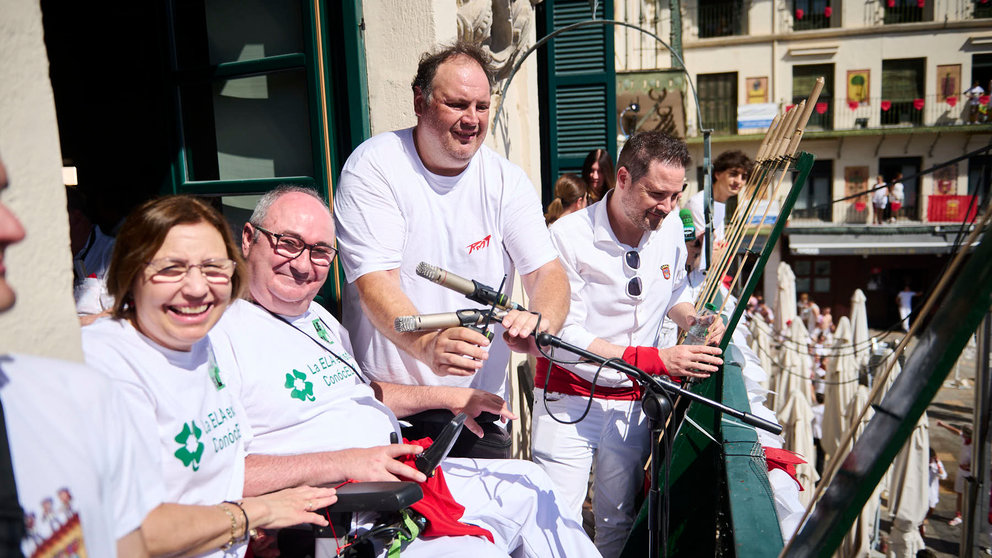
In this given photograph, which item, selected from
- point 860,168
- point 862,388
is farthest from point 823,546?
point 860,168

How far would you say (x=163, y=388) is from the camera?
1445 millimetres

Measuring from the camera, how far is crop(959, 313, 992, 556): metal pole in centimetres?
134

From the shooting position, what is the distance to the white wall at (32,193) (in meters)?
0.91

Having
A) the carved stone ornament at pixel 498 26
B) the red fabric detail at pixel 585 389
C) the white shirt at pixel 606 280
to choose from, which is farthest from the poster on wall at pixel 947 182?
the red fabric detail at pixel 585 389

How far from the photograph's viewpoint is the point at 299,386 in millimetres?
2012

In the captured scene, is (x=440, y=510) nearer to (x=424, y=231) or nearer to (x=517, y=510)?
(x=517, y=510)

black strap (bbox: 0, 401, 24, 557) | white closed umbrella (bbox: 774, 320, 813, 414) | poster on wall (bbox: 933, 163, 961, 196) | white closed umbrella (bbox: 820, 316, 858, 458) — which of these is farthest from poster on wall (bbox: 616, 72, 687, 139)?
poster on wall (bbox: 933, 163, 961, 196)

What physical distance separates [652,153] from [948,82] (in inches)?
1022

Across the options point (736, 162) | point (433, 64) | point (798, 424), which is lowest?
point (798, 424)

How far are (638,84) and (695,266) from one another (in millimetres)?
5838

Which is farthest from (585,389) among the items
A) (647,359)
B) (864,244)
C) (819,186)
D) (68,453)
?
(819,186)

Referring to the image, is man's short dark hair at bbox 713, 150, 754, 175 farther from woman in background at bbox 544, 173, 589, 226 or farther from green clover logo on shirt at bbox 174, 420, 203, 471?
green clover logo on shirt at bbox 174, 420, 203, 471

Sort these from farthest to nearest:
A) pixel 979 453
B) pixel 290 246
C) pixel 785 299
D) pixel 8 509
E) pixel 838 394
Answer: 1. pixel 785 299
2. pixel 838 394
3. pixel 290 246
4. pixel 979 453
5. pixel 8 509

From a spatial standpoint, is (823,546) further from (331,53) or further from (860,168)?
(860,168)
